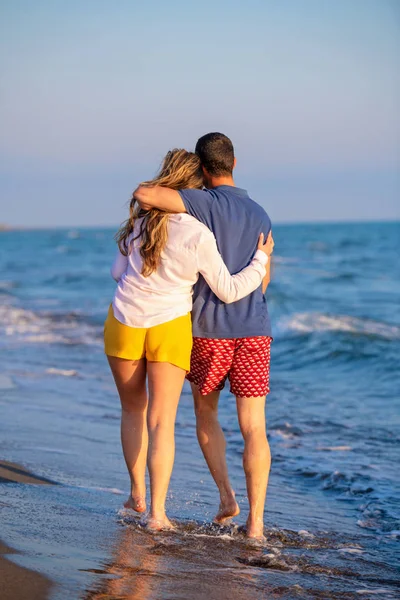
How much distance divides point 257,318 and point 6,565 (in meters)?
1.73

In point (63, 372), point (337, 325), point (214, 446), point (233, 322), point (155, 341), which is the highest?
point (233, 322)

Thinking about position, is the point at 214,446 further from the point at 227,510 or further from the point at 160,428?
the point at 160,428

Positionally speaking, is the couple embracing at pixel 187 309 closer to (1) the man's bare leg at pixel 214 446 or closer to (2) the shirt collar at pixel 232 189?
(2) the shirt collar at pixel 232 189

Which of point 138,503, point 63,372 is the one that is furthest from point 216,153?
point 63,372

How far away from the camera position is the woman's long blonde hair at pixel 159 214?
4.00 meters

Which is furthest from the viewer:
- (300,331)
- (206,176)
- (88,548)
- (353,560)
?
(300,331)

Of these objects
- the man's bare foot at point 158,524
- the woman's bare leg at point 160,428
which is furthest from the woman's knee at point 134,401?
the man's bare foot at point 158,524

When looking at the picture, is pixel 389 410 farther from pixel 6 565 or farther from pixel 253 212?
pixel 6 565

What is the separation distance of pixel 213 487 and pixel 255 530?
1.05m

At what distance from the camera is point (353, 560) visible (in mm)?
4016

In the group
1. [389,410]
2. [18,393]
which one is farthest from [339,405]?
[18,393]

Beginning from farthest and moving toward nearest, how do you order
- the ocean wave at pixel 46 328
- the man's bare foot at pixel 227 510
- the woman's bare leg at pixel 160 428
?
the ocean wave at pixel 46 328, the man's bare foot at pixel 227 510, the woman's bare leg at pixel 160 428

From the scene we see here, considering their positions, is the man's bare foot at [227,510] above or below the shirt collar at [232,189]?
below

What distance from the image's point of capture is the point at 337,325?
49.8 ft
